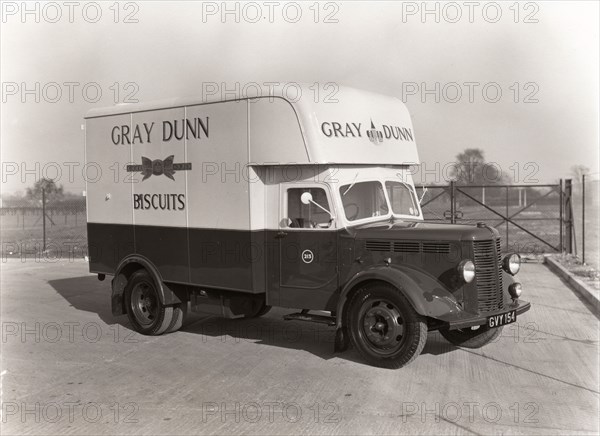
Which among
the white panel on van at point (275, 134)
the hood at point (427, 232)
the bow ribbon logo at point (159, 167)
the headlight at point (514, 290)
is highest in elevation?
the white panel on van at point (275, 134)

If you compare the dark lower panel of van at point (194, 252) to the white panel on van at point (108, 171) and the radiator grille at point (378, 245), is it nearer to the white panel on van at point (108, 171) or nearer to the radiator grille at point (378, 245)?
the white panel on van at point (108, 171)

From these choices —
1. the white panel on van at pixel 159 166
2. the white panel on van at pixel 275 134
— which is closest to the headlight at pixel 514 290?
the white panel on van at pixel 275 134

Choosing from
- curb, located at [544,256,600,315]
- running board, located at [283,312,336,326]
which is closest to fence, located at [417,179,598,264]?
curb, located at [544,256,600,315]

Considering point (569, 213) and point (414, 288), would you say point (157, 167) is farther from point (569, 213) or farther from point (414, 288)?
point (569, 213)

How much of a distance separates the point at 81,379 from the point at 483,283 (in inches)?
191

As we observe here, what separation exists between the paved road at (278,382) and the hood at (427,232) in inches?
60.5

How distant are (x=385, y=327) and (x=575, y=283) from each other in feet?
24.4

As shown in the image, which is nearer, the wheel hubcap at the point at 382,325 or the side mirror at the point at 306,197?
the wheel hubcap at the point at 382,325

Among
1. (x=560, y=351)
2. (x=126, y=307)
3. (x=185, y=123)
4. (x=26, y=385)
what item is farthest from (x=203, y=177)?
(x=560, y=351)

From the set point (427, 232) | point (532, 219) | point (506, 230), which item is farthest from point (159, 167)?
point (506, 230)

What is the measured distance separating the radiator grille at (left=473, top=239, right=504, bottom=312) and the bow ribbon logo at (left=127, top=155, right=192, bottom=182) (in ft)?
13.8

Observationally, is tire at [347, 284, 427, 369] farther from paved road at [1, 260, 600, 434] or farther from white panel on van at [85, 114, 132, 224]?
white panel on van at [85, 114, 132, 224]

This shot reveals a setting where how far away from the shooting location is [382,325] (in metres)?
8.16

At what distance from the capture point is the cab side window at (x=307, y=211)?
29.1 feet
